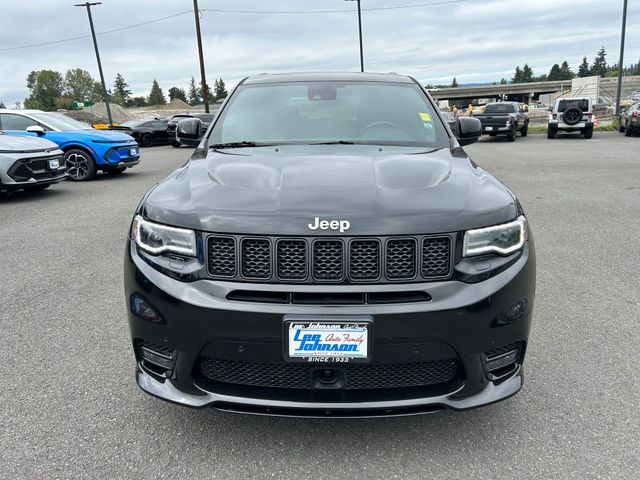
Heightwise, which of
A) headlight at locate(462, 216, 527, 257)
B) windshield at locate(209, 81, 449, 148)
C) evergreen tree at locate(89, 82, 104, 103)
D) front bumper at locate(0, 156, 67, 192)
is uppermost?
evergreen tree at locate(89, 82, 104, 103)

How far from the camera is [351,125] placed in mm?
3508

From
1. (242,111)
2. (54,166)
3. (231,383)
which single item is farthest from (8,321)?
(54,166)

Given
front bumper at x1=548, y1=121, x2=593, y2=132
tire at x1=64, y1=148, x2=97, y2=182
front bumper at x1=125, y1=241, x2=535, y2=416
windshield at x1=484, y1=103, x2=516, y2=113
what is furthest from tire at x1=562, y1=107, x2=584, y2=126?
front bumper at x1=125, y1=241, x2=535, y2=416

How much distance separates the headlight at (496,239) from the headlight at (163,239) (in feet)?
3.66

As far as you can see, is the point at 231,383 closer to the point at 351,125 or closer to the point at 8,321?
the point at 351,125

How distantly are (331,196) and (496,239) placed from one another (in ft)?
2.32

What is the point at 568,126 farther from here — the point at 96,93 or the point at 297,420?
the point at 96,93

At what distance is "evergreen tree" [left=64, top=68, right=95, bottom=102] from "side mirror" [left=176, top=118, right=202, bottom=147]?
464 ft

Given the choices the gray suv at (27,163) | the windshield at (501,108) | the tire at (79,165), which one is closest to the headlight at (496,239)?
the gray suv at (27,163)

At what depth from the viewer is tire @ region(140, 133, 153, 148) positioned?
24797 millimetres

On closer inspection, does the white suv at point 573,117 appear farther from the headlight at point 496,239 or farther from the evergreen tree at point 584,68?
the evergreen tree at point 584,68

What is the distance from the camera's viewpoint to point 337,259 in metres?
2.09

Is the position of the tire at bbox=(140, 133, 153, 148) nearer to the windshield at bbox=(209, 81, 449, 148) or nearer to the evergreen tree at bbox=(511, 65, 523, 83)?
Answer: the windshield at bbox=(209, 81, 449, 148)

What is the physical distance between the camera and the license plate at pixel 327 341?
2023 mm
